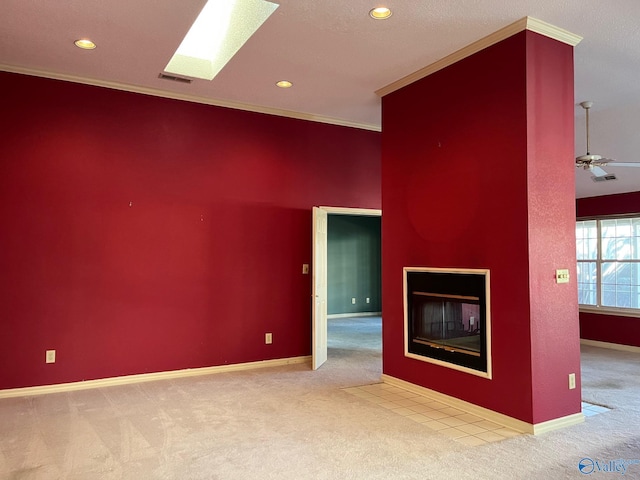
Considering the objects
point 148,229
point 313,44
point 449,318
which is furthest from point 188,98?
point 449,318

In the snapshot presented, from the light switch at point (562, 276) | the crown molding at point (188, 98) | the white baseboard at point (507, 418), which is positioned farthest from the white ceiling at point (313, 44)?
the white baseboard at point (507, 418)

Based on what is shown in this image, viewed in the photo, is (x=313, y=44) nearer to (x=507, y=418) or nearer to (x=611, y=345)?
(x=507, y=418)

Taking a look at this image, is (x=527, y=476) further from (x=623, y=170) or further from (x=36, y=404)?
(x=623, y=170)

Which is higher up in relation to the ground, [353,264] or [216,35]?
[216,35]

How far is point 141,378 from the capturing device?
15.6 feet

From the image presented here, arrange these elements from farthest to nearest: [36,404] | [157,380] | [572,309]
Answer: [157,380], [36,404], [572,309]

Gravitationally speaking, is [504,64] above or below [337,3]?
below

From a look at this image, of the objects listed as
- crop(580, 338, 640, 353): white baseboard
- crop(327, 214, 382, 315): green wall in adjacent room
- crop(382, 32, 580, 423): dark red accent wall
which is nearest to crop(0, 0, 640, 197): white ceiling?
crop(382, 32, 580, 423): dark red accent wall

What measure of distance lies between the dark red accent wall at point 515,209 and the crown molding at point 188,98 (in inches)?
78.4

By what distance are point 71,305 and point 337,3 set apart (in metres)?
3.57

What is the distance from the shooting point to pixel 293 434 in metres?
3.29

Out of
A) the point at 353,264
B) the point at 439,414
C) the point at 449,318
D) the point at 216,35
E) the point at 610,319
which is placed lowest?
the point at 439,414

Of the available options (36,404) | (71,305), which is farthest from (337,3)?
(36,404)

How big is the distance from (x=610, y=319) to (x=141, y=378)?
20.8 ft
